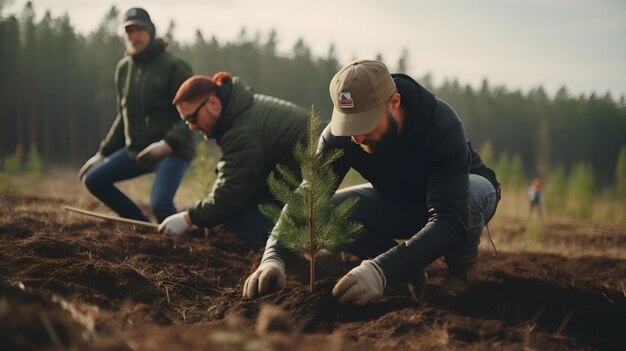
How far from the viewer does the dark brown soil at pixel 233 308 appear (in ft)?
5.41

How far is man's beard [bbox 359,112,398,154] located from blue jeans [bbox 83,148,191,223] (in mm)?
2746

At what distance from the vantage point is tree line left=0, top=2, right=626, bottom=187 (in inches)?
1297

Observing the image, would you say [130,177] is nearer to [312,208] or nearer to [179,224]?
[179,224]

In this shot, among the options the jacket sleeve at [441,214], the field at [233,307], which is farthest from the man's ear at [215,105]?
the jacket sleeve at [441,214]

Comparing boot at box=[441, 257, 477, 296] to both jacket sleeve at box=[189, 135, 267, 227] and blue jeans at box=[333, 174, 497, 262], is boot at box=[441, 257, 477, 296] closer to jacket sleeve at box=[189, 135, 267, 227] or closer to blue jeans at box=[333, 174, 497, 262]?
blue jeans at box=[333, 174, 497, 262]

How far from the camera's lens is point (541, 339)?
2.31 m

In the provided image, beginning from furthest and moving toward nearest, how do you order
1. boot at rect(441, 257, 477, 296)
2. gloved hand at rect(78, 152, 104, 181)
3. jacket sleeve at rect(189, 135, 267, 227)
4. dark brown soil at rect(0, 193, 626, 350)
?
gloved hand at rect(78, 152, 104, 181), jacket sleeve at rect(189, 135, 267, 227), boot at rect(441, 257, 477, 296), dark brown soil at rect(0, 193, 626, 350)

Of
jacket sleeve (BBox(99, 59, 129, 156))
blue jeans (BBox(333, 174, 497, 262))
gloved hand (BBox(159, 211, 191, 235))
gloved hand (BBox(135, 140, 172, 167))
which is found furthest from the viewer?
jacket sleeve (BBox(99, 59, 129, 156))

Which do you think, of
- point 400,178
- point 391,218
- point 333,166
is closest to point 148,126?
point 333,166

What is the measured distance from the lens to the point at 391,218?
355cm

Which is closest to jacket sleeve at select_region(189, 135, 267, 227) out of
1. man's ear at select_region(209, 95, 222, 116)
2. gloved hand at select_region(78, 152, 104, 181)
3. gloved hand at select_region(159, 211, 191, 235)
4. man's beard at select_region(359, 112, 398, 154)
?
gloved hand at select_region(159, 211, 191, 235)

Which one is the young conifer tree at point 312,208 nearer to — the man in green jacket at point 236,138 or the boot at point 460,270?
the boot at point 460,270

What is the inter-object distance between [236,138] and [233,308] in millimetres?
1758

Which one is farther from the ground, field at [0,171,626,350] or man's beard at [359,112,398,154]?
man's beard at [359,112,398,154]
